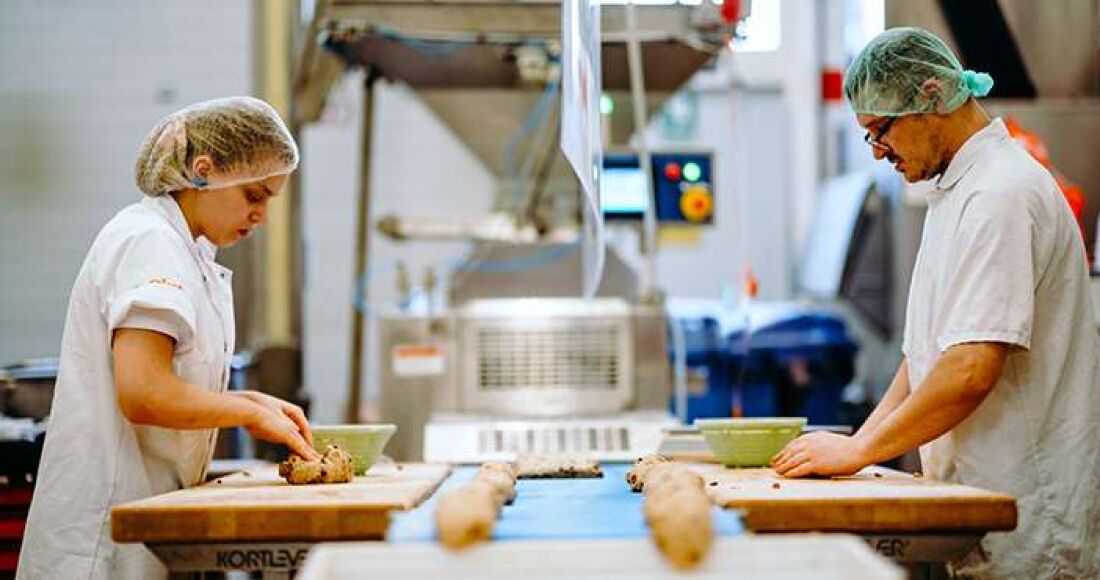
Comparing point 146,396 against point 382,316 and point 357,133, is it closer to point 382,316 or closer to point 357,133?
point 382,316

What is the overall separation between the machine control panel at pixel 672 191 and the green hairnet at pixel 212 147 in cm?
200

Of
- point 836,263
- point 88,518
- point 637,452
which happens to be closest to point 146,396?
point 88,518

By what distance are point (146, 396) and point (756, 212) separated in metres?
5.82

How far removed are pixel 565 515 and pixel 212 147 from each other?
0.93 meters

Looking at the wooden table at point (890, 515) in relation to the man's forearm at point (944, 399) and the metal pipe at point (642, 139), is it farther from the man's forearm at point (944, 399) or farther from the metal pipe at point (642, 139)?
the metal pipe at point (642, 139)

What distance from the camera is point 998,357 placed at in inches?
78.1

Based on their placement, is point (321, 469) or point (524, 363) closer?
point (321, 469)

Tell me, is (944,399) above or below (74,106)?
below

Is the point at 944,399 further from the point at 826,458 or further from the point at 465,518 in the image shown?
the point at 465,518

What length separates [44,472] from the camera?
6.79 feet

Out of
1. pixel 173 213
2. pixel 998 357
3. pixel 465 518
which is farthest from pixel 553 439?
pixel 465 518

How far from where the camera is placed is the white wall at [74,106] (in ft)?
19.3

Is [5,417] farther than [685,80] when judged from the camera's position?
No

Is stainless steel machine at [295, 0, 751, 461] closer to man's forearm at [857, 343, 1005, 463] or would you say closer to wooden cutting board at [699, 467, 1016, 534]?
man's forearm at [857, 343, 1005, 463]
